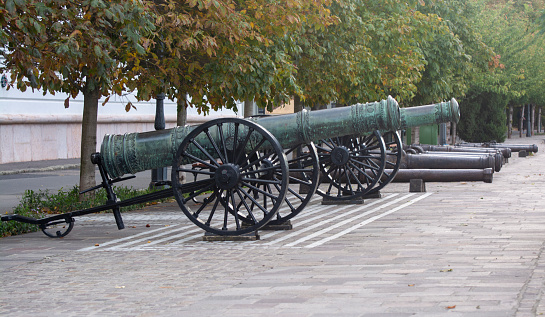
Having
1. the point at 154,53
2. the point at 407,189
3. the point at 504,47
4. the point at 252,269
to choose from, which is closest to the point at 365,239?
the point at 252,269

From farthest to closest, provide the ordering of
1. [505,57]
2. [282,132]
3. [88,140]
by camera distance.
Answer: [505,57] < [88,140] < [282,132]

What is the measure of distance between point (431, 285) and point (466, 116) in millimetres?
38719

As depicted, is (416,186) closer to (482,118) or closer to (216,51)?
(216,51)

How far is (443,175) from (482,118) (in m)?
28.5

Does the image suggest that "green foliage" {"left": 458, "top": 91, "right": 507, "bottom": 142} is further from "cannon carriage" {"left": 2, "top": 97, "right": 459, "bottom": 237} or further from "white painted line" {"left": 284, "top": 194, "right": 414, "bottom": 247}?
"cannon carriage" {"left": 2, "top": 97, "right": 459, "bottom": 237}

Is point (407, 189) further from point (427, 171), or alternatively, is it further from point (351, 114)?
point (351, 114)

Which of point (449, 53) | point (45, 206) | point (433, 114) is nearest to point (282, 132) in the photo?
point (433, 114)

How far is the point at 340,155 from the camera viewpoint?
13.6 metres

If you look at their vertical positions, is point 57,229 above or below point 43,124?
below

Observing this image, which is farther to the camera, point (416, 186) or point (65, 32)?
point (416, 186)

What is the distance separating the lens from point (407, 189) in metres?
17.1

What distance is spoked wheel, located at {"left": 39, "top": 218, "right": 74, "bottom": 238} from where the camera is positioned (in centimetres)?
1025

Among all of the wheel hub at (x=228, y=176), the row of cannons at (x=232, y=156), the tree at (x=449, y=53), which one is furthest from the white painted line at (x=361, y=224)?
the tree at (x=449, y=53)

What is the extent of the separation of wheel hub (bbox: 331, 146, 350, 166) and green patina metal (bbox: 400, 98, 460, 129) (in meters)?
1.62
